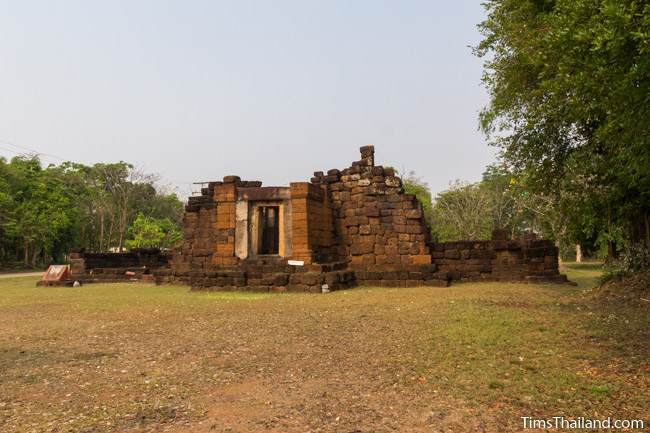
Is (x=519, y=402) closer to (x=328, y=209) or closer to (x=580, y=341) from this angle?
(x=580, y=341)

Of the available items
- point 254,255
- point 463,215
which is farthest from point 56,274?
point 463,215

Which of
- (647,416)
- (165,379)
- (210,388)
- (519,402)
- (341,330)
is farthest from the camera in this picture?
(341,330)

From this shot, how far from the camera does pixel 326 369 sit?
5.01m

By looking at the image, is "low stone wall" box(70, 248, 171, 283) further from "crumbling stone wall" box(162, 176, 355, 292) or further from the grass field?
the grass field

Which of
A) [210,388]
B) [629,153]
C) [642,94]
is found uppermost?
[642,94]

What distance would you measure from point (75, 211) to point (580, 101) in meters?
41.8

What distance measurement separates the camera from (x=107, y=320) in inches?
339

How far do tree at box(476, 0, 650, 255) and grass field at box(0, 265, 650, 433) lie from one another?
7.26ft

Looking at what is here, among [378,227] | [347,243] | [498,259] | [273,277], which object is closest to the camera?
[273,277]

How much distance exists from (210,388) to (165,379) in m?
0.61

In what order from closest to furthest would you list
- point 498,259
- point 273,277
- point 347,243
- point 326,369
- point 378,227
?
point 326,369 → point 273,277 → point 498,259 → point 378,227 → point 347,243

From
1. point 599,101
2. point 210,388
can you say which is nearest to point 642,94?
point 599,101

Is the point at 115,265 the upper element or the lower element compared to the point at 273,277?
upper

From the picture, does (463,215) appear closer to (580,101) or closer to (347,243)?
(347,243)
